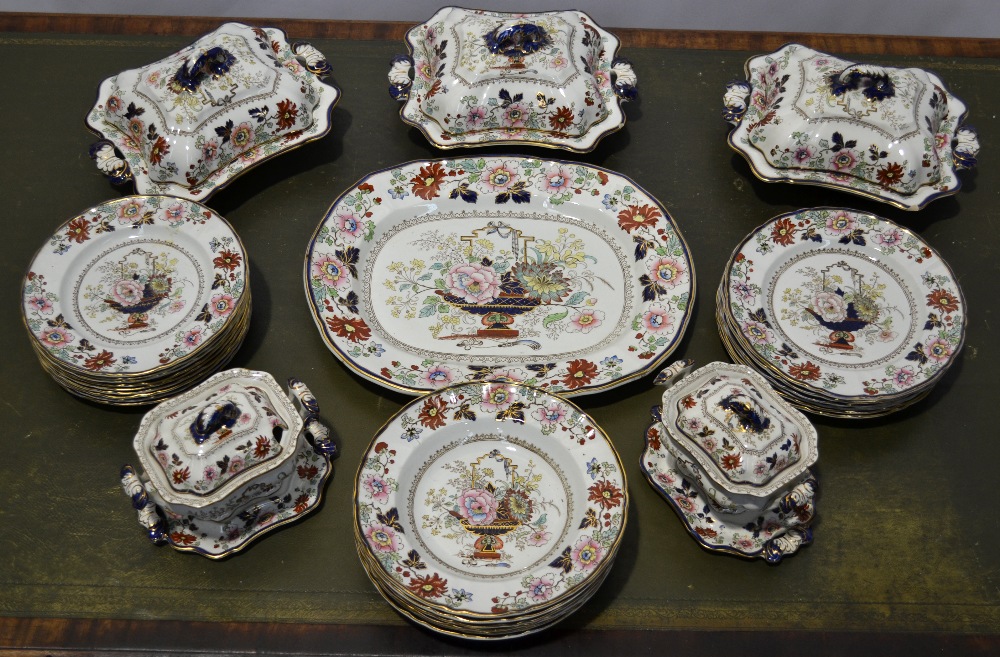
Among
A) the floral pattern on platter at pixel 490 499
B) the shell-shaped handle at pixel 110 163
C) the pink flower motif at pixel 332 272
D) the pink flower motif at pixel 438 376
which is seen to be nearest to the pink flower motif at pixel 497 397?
the floral pattern on platter at pixel 490 499

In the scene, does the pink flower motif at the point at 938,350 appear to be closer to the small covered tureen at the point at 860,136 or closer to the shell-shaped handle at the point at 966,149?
the small covered tureen at the point at 860,136

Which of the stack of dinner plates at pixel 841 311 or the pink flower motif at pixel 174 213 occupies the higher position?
the pink flower motif at pixel 174 213

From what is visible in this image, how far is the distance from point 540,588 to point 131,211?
164 centimetres

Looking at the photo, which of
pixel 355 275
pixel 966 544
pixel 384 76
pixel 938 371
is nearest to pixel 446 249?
pixel 355 275

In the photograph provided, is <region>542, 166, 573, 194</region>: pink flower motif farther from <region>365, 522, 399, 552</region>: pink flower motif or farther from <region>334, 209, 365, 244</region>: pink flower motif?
<region>365, 522, 399, 552</region>: pink flower motif

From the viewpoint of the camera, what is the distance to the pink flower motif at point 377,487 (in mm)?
2902

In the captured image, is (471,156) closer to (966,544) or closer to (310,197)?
(310,197)

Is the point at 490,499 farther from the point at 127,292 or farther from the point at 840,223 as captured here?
the point at 840,223

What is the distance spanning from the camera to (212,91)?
3.52 m

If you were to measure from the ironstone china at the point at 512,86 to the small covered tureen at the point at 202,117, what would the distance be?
0.33 meters

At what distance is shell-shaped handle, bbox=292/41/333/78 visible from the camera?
3.74 meters

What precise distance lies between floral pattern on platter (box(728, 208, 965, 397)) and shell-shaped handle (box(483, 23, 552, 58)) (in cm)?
92

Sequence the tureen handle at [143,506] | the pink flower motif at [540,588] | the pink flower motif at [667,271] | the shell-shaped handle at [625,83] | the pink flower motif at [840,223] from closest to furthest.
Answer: the pink flower motif at [540,588] < the tureen handle at [143,506] < the pink flower motif at [667,271] < the pink flower motif at [840,223] < the shell-shaped handle at [625,83]

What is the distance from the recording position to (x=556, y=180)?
11.8ft
